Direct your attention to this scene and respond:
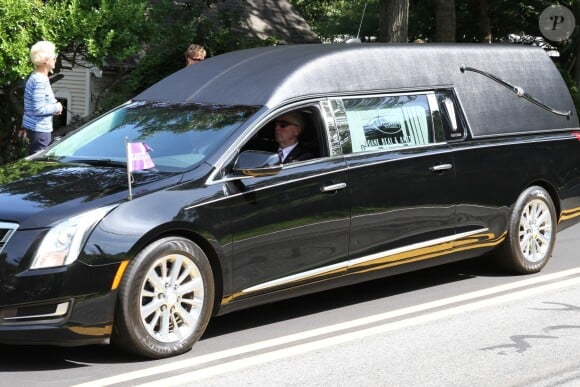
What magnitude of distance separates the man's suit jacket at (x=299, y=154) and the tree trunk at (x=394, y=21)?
A: 31.3ft

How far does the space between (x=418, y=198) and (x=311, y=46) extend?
1.44 metres

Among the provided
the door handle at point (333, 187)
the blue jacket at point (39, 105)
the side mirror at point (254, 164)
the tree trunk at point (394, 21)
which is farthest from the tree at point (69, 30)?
the side mirror at point (254, 164)

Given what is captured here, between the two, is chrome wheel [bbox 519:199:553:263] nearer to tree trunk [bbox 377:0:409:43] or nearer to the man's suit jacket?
the man's suit jacket

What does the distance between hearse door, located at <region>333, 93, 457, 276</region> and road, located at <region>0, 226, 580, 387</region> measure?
445 mm

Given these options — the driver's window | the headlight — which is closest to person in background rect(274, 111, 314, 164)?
the driver's window

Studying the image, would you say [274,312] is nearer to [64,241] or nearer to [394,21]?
[64,241]

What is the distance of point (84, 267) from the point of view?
5902mm

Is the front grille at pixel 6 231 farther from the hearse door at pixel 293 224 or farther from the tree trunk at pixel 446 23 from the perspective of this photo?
the tree trunk at pixel 446 23

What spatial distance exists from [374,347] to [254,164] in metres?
1.35

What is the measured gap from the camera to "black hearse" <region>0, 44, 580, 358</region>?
5.99 meters

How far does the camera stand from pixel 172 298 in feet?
20.7

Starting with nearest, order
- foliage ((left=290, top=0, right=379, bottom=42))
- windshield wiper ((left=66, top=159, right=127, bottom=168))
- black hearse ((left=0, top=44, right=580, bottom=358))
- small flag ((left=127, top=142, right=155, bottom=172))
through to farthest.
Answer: black hearse ((left=0, top=44, right=580, bottom=358)) < small flag ((left=127, top=142, right=155, bottom=172)) < windshield wiper ((left=66, top=159, right=127, bottom=168)) < foliage ((left=290, top=0, right=379, bottom=42))

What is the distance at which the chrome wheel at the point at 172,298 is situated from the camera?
20.4 feet
